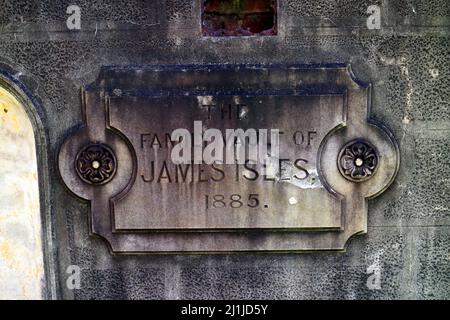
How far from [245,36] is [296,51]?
0.41 metres

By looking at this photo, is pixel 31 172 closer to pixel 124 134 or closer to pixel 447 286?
pixel 124 134

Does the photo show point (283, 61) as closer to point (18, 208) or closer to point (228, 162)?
point (228, 162)

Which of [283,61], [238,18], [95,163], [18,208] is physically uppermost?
[238,18]

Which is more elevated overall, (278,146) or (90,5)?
(90,5)

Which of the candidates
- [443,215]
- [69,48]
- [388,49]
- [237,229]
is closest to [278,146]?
[237,229]

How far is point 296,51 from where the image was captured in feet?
12.0

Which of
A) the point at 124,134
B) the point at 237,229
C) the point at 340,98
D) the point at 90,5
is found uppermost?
the point at 90,5

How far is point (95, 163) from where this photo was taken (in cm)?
370

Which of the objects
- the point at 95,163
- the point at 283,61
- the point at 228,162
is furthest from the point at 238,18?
the point at 95,163

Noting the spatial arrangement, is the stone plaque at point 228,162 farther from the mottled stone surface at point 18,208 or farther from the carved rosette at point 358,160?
the mottled stone surface at point 18,208

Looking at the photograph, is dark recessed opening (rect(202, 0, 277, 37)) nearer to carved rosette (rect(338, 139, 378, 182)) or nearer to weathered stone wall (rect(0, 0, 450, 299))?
weathered stone wall (rect(0, 0, 450, 299))

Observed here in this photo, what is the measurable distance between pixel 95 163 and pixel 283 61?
1657 millimetres

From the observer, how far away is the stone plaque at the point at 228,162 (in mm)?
3611

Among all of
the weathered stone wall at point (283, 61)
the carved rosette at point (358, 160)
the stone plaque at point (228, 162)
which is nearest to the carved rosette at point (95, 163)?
the stone plaque at point (228, 162)
